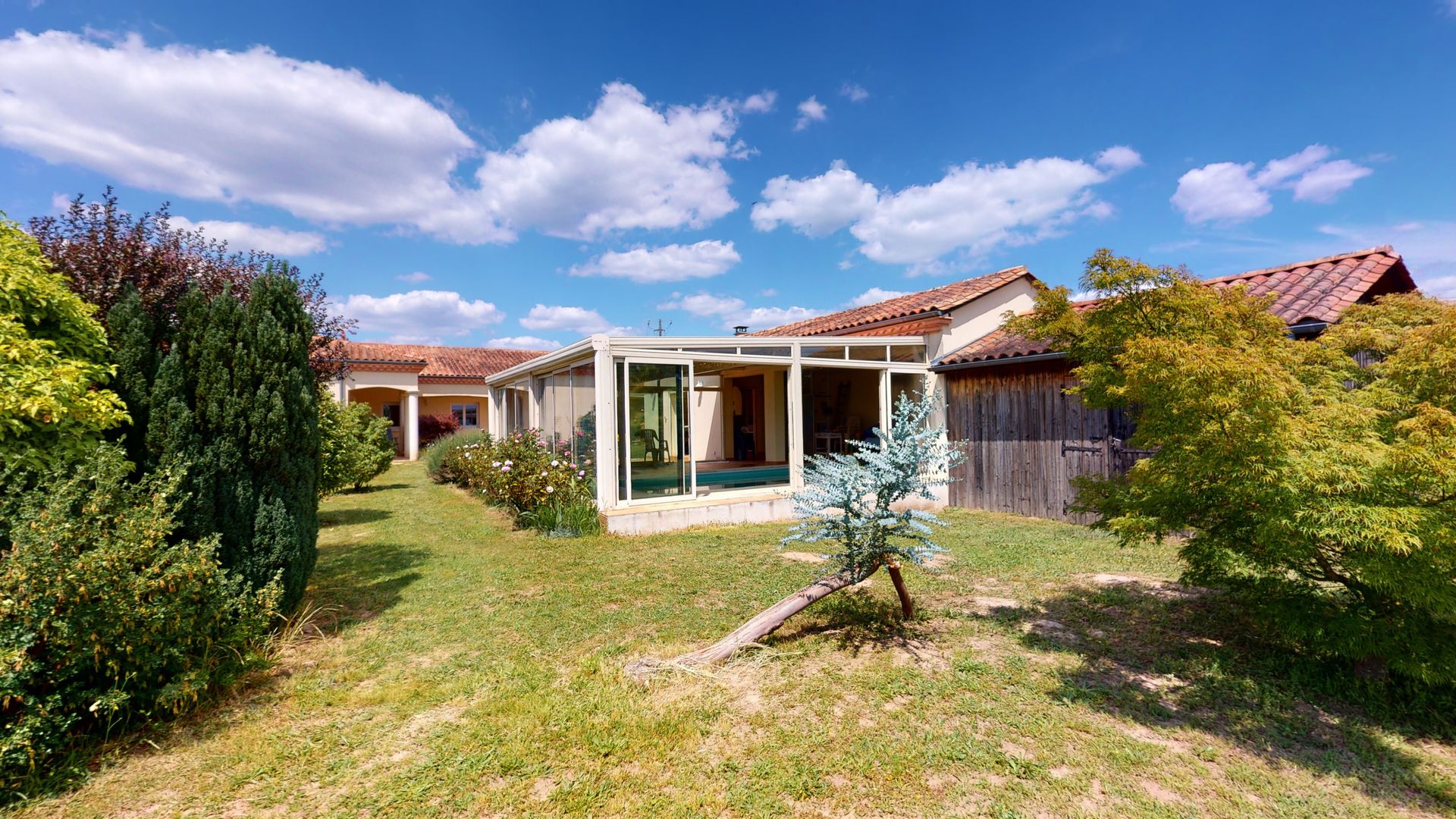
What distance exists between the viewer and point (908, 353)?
12.2 meters

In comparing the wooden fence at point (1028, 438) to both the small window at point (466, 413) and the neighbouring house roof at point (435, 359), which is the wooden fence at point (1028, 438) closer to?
the neighbouring house roof at point (435, 359)

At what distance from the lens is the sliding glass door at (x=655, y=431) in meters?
9.45

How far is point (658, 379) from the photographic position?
980cm

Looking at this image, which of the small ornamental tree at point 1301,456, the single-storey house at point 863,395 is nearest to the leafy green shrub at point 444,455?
the single-storey house at point 863,395

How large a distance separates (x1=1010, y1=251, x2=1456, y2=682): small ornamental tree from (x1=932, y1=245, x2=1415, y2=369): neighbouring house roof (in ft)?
8.52

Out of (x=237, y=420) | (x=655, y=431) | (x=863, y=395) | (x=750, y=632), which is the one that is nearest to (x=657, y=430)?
(x=655, y=431)

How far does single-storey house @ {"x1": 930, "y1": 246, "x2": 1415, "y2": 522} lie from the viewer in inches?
328

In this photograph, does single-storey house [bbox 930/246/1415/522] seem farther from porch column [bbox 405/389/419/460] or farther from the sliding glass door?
porch column [bbox 405/389/419/460]

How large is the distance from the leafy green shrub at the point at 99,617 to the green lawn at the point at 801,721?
0.29 metres

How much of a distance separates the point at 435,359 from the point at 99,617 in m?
27.4

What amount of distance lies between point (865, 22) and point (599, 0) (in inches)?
205

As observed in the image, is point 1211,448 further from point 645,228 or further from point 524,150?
point 645,228

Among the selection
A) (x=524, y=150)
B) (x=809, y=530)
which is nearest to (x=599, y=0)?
(x=524, y=150)

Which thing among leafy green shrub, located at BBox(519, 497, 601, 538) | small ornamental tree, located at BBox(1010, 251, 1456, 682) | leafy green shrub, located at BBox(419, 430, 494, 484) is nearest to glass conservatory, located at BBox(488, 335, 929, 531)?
leafy green shrub, located at BBox(519, 497, 601, 538)
